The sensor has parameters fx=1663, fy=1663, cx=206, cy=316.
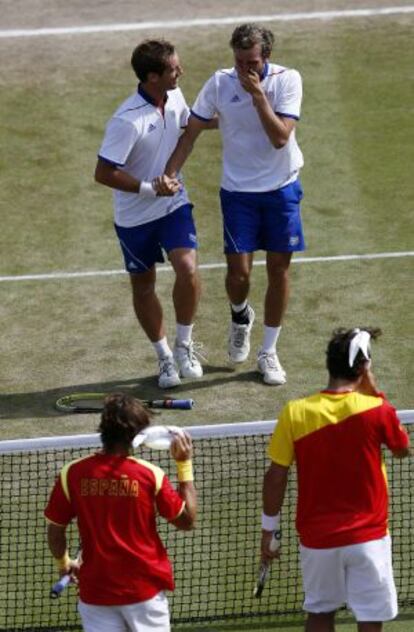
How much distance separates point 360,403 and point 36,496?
337 cm

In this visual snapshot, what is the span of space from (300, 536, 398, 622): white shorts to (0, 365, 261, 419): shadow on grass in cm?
439

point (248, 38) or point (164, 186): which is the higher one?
point (248, 38)

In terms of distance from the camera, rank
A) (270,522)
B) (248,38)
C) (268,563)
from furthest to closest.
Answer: (248,38) < (268,563) < (270,522)

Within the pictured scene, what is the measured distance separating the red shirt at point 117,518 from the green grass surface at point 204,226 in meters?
1.96

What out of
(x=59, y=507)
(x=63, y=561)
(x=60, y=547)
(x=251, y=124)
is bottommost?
(x=63, y=561)

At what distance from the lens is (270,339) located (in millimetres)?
13680

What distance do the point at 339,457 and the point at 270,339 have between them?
→ 4.57m

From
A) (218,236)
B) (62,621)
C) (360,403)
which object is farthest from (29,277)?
(360,403)

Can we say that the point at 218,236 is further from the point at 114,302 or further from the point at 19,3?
the point at 19,3

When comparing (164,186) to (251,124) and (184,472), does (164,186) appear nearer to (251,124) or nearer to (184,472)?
(251,124)

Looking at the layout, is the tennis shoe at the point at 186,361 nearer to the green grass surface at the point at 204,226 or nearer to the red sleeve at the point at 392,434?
the green grass surface at the point at 204,226

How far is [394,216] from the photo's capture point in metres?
16.4

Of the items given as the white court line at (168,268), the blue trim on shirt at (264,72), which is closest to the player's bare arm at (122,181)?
the blue trim on shirt at (264,72)

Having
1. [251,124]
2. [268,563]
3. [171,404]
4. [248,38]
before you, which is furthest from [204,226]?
[268,563]
